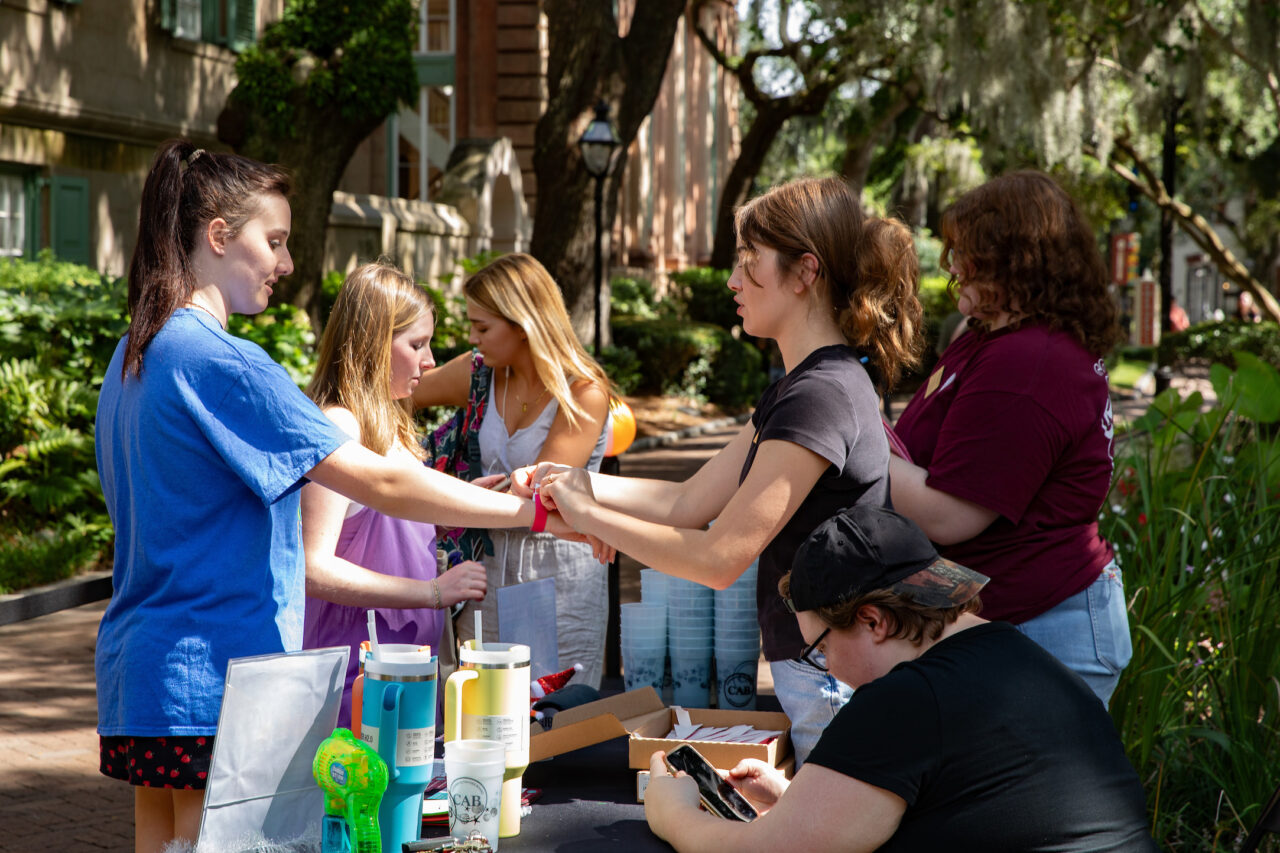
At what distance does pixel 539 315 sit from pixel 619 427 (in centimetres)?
59

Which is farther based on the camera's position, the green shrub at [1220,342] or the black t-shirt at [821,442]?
the green shrub at [1220,342]

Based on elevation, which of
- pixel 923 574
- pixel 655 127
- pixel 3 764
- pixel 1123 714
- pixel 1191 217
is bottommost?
pixel 3 764

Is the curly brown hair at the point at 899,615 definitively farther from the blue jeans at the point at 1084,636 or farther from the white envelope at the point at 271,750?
the white envelope at the point at 271,750

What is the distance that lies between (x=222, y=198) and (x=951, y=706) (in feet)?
5.29

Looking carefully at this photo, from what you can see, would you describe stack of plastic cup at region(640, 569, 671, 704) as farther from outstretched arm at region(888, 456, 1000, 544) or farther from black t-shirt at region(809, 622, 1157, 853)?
black t-shirt at region(809, 622, 1157, 853)

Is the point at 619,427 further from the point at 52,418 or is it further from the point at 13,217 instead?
the point at 13,217

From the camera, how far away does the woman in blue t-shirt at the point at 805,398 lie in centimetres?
246

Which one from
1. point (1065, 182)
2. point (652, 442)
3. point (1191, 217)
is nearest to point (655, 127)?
point (1065, 182)

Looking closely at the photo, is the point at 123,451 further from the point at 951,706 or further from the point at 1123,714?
the point at 1123,714

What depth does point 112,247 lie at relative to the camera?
14.6 metres

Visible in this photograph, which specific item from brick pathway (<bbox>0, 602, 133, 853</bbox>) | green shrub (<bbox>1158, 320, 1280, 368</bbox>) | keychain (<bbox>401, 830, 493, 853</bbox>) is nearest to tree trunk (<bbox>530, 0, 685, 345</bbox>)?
brick pathway (<bbox>0, 602, 133, 853</bbox>)

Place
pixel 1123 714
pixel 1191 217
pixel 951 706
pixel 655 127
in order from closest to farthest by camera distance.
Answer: pixel 951 706 < pixel 1123 714 < pixel 1191 217 < pixel 655 127

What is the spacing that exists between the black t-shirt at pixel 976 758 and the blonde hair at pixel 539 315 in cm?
227

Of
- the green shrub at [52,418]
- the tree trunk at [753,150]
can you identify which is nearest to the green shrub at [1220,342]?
the tree trunk at [753,150]
